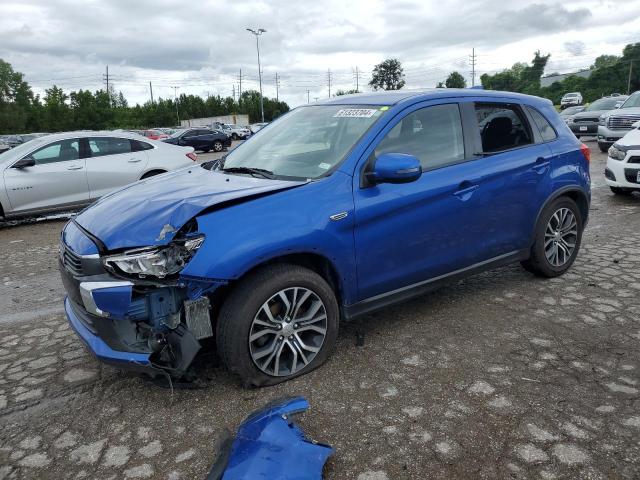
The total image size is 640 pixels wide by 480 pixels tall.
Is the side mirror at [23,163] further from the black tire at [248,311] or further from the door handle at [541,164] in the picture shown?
the door handle at [541,164]

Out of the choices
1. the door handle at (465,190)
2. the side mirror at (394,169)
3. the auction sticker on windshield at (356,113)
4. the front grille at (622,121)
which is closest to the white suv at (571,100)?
the front grille at (622,121)

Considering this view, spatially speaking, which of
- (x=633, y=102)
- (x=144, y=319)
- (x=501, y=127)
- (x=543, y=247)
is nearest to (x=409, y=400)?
(x=144, y=319)

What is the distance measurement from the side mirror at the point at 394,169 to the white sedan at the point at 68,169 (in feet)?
22.9

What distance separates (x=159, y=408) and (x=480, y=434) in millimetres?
1779

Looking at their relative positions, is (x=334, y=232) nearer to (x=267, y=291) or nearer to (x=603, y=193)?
(x=267, y=291)

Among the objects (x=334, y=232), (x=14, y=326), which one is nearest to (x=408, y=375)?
(x=334, y=232)

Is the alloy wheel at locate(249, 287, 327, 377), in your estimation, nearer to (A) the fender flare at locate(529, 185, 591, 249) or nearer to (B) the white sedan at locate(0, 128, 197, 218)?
(A) the fender flare at locate(529, 185, 591, 249)

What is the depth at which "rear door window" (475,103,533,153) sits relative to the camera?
4.20m

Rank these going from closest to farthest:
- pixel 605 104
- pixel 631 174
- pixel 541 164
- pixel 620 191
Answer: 1. pixel 541 164
2. pixel 631 174
3. pixel 620 191
4. pixel 605 104

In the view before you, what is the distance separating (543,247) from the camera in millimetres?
4680

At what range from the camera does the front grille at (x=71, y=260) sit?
117 inches

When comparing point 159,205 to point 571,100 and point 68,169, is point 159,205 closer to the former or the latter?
point 68,169

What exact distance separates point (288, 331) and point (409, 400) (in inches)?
31.7

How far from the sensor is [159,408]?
3027mm
